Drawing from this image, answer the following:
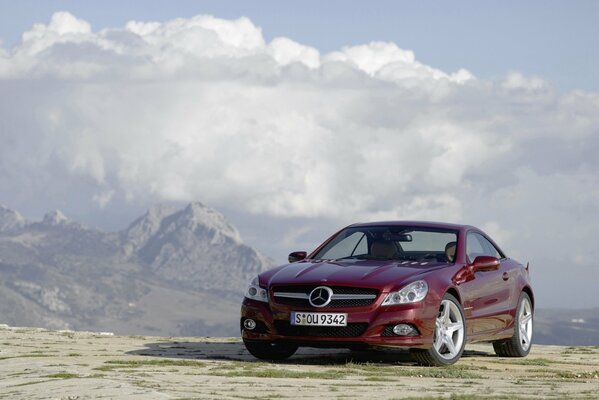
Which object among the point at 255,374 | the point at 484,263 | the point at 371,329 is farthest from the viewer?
the point at 484,263

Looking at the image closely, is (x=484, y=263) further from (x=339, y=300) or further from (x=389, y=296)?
(x=339, y=300)

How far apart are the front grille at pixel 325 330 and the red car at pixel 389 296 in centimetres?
1

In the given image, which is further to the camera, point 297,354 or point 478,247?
point 478,247

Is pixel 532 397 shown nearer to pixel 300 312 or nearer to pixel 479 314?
pixel 300 312

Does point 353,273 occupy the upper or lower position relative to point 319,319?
upper

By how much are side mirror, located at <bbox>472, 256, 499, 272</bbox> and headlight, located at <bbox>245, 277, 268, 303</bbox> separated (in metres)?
2.56

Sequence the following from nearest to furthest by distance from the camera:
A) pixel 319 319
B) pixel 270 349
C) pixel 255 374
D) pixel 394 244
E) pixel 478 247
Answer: pixel 255 374, pixel 319 319, pixel 270 349, pixel 394 244, pixel 478 247

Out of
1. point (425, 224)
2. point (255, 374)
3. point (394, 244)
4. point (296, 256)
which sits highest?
point (425, 224)

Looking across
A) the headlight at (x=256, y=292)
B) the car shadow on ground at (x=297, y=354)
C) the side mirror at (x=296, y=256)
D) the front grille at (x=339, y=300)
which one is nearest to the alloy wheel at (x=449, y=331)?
the car shadow on ground at (x=297, y=354)

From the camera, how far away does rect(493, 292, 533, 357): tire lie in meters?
15.2

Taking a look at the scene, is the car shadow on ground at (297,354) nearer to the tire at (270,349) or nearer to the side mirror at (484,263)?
the tire at (270,349)

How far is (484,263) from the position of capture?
1391 cm

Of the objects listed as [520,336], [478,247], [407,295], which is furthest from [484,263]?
[520,336]

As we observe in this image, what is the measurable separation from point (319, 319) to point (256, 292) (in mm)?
1005
